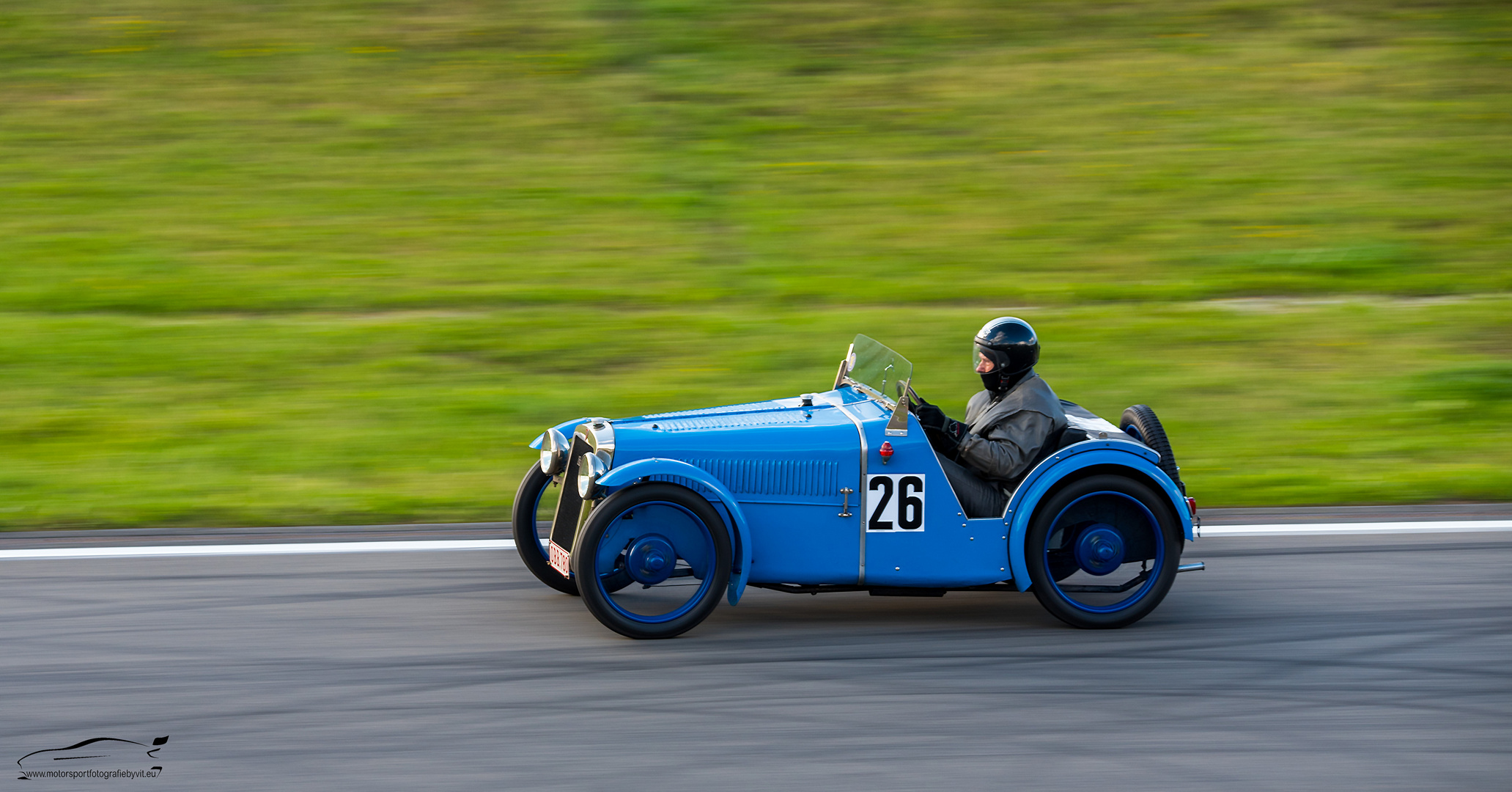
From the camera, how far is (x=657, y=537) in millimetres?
5574

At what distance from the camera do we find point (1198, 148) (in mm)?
15156

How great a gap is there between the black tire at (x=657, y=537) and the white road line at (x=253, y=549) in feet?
5.53

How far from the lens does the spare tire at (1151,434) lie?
6.01 m

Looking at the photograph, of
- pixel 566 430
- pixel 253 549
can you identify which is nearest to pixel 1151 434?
pixel 566 430

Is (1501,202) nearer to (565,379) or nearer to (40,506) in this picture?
(565,379)

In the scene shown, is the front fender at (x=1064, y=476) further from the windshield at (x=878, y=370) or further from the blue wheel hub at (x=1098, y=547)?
the windshield at (x=878, y=370)

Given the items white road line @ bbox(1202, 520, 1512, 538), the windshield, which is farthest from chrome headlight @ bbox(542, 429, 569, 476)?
white road line @ bbox(1202, 520, 1512, 538)

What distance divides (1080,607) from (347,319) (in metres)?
7.59

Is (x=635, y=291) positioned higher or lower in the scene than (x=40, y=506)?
higher

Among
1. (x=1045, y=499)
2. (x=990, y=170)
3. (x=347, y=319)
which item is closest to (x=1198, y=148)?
(x=990, y=170)

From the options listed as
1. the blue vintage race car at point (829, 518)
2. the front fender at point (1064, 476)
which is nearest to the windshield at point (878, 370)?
the blue vintage race car at point (829, 518)

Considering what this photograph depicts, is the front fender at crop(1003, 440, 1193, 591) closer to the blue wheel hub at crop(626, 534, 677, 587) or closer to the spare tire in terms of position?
the spare tire

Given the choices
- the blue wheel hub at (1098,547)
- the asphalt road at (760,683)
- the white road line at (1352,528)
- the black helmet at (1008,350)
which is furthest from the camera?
the white road line at (1352,528)

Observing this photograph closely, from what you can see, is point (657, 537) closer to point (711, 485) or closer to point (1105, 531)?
point (711, 485)
